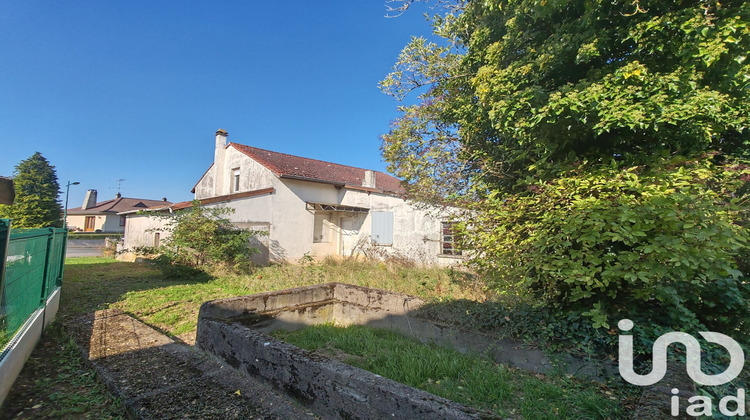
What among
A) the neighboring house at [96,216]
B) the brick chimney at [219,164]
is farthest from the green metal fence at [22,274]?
the neighboring house at [96,216]

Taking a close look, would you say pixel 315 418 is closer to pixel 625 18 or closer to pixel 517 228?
pixel 517 228

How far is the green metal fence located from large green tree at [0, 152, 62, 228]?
2279 centimetres

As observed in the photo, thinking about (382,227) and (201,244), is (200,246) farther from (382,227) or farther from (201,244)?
(382,227)

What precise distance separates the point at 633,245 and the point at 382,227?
10.2m

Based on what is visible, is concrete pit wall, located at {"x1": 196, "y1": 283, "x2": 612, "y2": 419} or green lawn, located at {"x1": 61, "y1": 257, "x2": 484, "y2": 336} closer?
concrete pit wall, located at {"x1": 196, "y1": 283, "x2": 612, "y2": 419}

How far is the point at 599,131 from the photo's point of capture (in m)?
3.38

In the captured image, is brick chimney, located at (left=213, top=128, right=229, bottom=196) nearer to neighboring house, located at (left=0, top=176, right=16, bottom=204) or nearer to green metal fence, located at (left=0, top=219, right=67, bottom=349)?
green metal fence, located at (left=0, top=219, right=67, bottom=349)

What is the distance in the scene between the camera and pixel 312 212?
43.9ft

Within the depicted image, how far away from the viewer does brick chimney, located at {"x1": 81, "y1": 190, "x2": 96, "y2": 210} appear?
40188 mm

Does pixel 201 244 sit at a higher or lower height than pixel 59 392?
higher

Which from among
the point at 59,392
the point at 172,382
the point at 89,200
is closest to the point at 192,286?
the point at 59,392

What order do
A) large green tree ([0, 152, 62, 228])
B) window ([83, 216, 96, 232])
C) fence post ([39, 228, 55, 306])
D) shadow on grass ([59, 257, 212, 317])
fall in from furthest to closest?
window ([83, 216, 96, 232]), large green tree ([0, 152, 62, 228]), shadow on grass ([59, 257, 212, 317]), fence post ([39, 228, 55, 306])

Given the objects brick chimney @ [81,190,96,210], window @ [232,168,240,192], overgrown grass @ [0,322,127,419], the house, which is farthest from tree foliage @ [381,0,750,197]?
brick chimney @ [81,190,96,210]

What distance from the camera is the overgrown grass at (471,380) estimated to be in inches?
106
